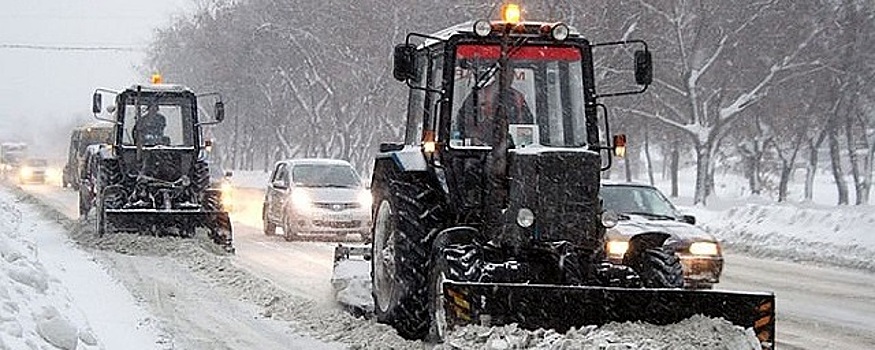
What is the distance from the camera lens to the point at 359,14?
47.2 metres

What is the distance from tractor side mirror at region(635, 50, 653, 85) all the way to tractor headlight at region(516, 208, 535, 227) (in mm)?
1533

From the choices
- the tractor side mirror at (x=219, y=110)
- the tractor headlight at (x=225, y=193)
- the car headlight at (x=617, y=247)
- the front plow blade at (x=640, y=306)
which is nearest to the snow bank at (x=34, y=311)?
the front plow blade at (x=640, y=306)

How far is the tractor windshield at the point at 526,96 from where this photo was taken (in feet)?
29.8

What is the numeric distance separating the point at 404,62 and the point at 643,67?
6.21 ft

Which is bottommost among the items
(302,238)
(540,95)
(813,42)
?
(302,238)

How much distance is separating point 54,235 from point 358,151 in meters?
37.0

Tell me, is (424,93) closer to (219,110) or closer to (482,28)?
(482,28)

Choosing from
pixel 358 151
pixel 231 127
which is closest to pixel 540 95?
pixel 358 151

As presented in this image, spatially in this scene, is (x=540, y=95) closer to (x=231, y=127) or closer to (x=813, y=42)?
(x=813, y=42)

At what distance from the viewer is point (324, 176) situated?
22578mm

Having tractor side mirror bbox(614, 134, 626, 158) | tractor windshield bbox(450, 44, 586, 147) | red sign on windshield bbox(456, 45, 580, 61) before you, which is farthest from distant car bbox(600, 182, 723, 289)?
red sign on windshield bbox(456, 45, 580, 61)

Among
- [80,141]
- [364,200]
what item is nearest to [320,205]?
[364,200]

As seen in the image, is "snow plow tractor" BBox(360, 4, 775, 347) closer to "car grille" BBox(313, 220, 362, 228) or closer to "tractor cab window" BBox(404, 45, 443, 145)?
"tractor cab window" BBox(404, 45, 443, 145)

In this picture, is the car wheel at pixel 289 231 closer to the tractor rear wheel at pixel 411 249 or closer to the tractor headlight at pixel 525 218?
the tractor rear wheel at pixel 411 249
